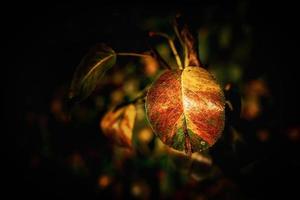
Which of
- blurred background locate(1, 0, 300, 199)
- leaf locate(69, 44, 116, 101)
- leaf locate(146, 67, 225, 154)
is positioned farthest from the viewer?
blurred background locate(1, 0, 300, 199)

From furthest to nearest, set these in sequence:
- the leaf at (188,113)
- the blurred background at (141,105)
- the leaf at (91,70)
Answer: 1. the blurred background at (141,105)
2. the leaf at (91,70)
3. the leaf at (188,113)

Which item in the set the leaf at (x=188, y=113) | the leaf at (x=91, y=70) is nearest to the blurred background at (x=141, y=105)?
the leaf at (x=91, y=70)

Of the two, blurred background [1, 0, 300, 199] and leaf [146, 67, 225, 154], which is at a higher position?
leaf [146, 67, 225, 154]

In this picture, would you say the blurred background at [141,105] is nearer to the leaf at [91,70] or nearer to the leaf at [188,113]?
the leaf at [91,70]

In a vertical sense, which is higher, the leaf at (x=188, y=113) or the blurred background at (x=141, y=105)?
the leaf at (x=188, y=113)

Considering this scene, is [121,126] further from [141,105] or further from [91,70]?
[141,105]

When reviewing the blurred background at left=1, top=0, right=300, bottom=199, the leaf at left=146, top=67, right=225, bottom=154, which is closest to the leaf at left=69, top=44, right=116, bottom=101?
the blurred background at left=1, top=0, right=300, bottom=199

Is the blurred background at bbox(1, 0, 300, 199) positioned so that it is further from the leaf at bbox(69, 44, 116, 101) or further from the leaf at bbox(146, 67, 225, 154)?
the leaf at bbox(146, 67, 225, 154)

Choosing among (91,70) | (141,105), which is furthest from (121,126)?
(141,105)

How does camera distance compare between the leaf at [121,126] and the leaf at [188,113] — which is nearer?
the leaf at [188,113]
